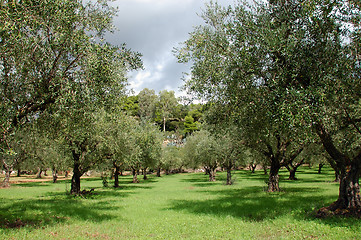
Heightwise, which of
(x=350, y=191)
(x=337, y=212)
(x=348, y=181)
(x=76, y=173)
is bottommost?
(x=337, y=212)

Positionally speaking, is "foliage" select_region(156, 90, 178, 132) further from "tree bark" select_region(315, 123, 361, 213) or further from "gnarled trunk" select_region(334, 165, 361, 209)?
"gnarled trunk" select_region(334, 165, 361, 209)

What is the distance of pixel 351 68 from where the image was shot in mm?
11398

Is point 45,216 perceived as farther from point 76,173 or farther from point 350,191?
point 350,191

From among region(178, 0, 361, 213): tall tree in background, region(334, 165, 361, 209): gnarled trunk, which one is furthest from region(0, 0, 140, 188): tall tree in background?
region(334, 165, 361, 209): gnarled trunk

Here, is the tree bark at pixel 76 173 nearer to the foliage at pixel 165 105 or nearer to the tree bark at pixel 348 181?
the tree bark at pixel 348 181

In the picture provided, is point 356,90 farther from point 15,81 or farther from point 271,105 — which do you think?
point 15,81

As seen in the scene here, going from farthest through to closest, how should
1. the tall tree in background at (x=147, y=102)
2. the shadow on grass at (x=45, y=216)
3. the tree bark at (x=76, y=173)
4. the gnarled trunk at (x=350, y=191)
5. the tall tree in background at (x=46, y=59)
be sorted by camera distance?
1. the tall tree in background at (x=147, y=102)
2. the tree bark at (x=76, y=173)
3. the shadow on grass at (x=45, y=216)
4. the gnarled trunk at (x=350, y=191)
5. the tall tree in background at (x=46, y=59)

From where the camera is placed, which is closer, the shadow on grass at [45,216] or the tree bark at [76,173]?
the shadow on grass at [45,216]

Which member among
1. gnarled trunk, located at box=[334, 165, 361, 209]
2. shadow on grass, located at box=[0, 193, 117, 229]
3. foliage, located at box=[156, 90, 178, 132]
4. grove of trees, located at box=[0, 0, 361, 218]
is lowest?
shadow on grass, located at box=[0, 193, 117, 229]

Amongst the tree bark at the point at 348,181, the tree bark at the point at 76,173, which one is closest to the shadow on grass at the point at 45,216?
the tree bark at the point at 76,173

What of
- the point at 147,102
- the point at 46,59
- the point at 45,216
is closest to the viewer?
the point at 46,59

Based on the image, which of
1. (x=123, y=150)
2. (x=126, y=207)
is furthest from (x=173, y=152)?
(x=126, y=207)

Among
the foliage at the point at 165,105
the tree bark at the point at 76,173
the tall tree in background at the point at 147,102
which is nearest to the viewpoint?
the tree bark at the point at 76,173

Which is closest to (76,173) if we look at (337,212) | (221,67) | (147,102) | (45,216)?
(45,216)
